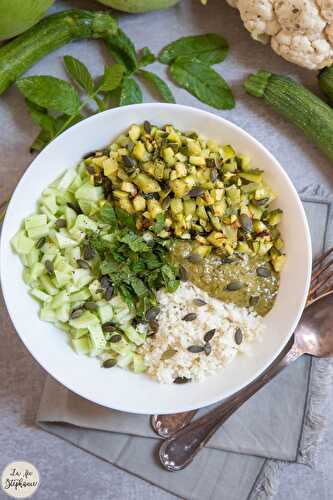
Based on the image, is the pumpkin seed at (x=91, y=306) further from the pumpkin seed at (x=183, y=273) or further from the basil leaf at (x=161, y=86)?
the basil leaf at (x=161, y=86)

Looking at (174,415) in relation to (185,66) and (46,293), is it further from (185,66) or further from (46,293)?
(185,66)

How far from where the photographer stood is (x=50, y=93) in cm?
260

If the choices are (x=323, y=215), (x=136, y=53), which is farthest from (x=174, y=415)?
(x=136, y=53)

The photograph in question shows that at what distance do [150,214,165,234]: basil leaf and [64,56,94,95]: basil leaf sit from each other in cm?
78

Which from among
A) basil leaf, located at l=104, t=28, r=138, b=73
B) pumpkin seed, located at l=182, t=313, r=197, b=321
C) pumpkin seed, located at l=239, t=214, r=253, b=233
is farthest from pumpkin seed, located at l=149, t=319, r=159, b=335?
basil leaf, located at l=104, t=28, r=138, b=73

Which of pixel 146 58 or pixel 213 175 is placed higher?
pixel 146 58

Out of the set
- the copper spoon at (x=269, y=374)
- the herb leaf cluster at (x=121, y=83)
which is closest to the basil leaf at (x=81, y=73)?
the herb leaf cluster at (x=121, y=83)

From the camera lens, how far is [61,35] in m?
2.70

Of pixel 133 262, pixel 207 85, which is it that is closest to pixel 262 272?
pixel 133 262

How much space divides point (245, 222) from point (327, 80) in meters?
0.90

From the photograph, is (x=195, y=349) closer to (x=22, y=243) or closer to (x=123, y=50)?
(x=22, y=243)

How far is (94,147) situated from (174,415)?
4.16 ft

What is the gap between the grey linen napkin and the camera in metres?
2.59

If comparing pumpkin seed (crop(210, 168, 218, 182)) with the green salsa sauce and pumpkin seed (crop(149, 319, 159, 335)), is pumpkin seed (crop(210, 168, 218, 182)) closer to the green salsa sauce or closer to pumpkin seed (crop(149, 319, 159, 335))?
the green salsa sauce
